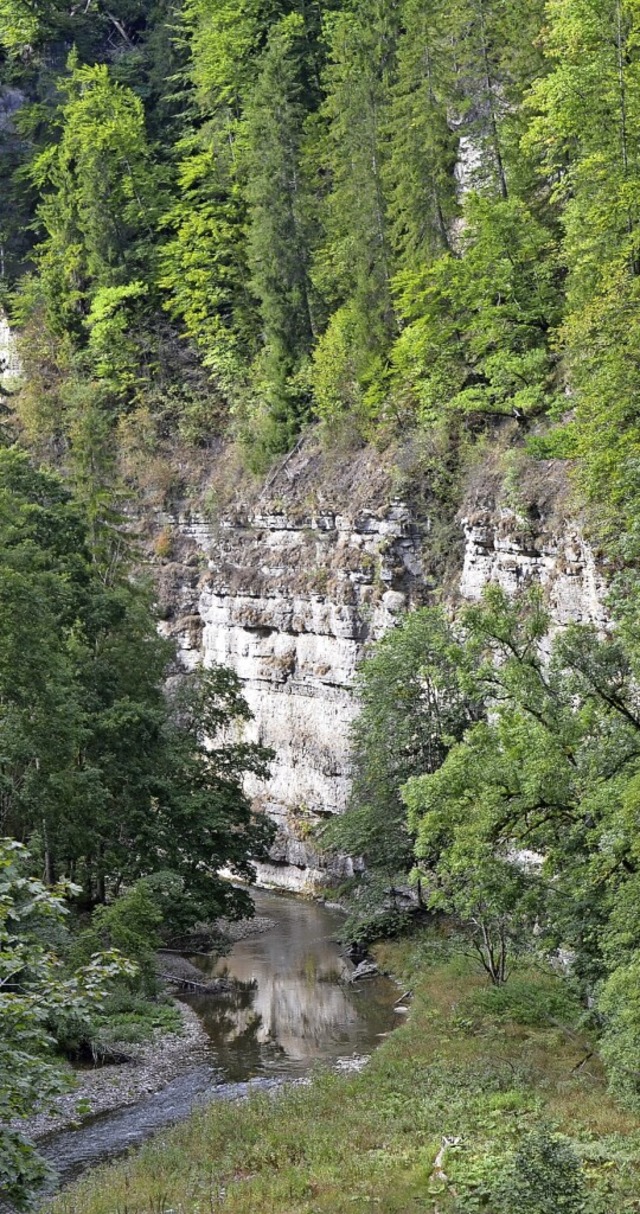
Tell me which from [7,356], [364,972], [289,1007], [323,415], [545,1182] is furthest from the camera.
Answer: [7,356]

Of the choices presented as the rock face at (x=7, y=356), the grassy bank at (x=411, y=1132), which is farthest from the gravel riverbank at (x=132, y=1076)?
the rock face at (x=7, y=356)

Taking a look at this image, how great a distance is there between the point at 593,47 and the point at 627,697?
19.8 meters

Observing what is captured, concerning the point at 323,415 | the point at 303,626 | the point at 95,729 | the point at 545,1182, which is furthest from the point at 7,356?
the point at 545,1182

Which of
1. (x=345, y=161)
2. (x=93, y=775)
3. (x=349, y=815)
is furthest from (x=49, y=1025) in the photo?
(x=345, y=161)

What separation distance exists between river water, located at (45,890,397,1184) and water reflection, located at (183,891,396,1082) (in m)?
0.02

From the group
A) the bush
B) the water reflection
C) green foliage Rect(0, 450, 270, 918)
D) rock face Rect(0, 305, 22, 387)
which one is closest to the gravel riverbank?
the water reflection

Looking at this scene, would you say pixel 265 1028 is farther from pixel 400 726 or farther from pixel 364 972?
pixel 400 726

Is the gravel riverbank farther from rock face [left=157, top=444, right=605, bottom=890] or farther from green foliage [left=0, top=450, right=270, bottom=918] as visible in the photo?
rock face [left=157, top=444, right=605, bottom=890]

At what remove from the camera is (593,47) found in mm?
33531

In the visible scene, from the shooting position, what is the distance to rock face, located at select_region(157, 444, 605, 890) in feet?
143

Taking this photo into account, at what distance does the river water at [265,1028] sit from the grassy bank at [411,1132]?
54.4 inches

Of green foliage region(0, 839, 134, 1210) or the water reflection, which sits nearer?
green foliage region(0, 839, 134, 1210)

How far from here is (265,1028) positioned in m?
29.9

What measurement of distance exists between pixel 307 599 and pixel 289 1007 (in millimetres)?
19668
